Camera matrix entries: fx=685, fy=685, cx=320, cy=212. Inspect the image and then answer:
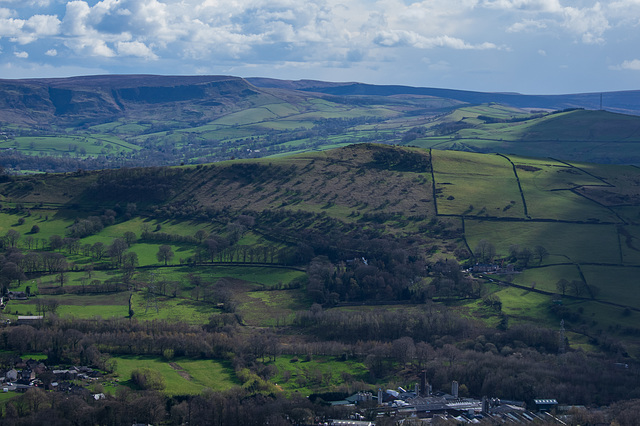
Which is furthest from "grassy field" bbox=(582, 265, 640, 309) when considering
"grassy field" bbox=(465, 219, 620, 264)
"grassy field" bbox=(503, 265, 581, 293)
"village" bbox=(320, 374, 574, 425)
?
"village" bbox=(320, 374, 574, 425)

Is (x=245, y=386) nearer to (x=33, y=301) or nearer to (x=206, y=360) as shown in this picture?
(x=206, y=360)

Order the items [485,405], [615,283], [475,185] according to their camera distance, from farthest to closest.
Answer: [475,185], [615,283], [485,405]

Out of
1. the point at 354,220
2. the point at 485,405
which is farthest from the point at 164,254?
the point at 485,405

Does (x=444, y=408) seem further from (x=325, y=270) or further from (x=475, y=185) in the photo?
(x=475, y=185)

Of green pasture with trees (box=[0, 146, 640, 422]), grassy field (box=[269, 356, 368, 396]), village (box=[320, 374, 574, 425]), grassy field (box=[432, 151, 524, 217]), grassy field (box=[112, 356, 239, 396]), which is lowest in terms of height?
grassy field (box=[112, 356, 239, 396])

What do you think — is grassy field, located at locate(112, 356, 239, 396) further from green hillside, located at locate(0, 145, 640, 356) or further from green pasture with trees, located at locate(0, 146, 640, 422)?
green hillside, located at locate(0, 145, 640, 356)

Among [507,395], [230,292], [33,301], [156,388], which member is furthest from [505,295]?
[33,301]

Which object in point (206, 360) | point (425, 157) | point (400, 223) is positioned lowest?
point (206, 360)

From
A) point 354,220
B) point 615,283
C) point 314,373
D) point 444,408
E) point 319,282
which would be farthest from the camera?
point 354,220
